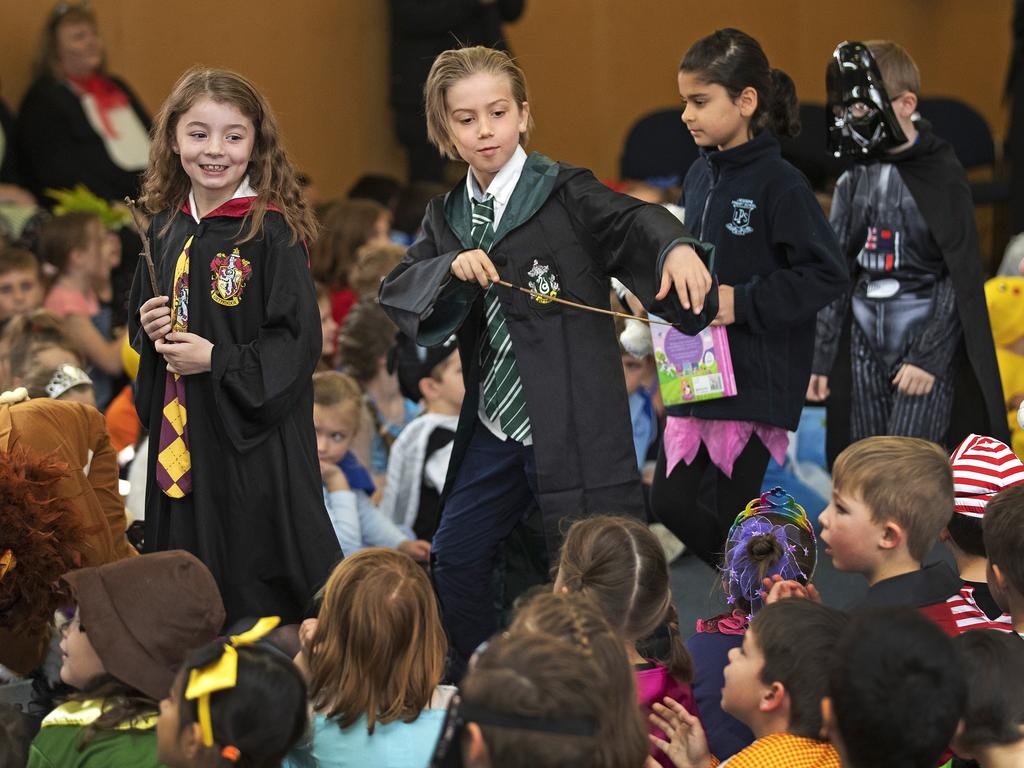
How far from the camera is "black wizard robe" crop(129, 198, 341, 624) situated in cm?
345

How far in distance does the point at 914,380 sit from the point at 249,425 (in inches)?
79.6

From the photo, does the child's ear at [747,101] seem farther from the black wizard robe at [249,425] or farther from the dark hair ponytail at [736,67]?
the black wizard robe at [249,425]

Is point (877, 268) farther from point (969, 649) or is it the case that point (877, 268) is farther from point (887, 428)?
point (969, 649)

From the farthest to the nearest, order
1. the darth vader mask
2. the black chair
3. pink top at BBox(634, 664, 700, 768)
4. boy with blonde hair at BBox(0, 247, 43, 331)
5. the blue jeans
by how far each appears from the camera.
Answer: the black chair → boy with blonde hair at BBox(0, 247, 43, 331) → the darth vader mask → the blue jeans → pink top at BBox(634, 664, 700, 768)

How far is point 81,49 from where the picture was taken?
749cm

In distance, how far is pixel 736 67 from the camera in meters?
3.81

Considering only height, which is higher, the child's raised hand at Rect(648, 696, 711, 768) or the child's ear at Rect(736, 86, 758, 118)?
the child's ear at Rect(736, 86, 758, 118)

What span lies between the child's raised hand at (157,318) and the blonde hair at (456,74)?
0.77 metres

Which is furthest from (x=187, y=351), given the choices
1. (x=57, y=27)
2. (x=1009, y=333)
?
(x=57, y=27)

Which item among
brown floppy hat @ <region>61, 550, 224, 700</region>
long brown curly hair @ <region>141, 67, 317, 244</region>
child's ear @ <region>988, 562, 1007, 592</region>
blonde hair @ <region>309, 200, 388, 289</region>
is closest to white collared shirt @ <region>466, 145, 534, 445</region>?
long brown curly hair @ <region>141, 67, 317, 244</region>

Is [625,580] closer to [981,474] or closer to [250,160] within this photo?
[981,474]

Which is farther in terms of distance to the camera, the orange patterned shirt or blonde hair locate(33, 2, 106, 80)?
blonde hair locate(33, 2, 106, 80)

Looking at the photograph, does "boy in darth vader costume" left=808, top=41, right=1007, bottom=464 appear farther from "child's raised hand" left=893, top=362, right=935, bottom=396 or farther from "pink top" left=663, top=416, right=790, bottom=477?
"pink top" left=663, top=416, right=790, bottom=477

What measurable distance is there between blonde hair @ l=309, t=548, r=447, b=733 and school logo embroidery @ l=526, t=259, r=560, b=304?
83 cm
